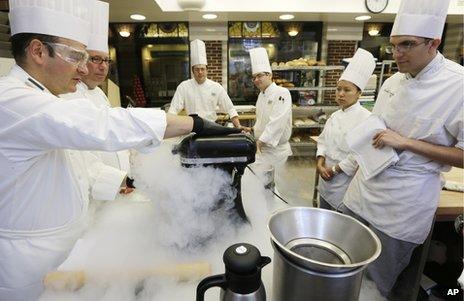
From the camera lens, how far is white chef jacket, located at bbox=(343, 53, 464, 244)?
1.34 meters

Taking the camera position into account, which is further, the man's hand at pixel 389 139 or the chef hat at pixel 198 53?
the chef hat at pixel 198 53

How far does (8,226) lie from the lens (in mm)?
992

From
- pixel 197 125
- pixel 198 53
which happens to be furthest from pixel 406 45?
pixel 198 53

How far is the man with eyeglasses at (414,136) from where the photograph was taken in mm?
1348

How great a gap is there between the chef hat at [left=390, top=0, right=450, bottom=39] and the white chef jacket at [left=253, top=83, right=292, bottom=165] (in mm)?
1838

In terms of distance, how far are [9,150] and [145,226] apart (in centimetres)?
52

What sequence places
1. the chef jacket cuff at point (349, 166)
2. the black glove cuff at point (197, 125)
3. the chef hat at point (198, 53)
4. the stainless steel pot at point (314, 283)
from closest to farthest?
the stainless steel pot at point (314, 283)
the black glove cuff at point (197, 125)
the chef jacket cuff at point (349, 166)
the chef hat at point (198, 53)

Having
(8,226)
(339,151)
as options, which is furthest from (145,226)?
(339,151)

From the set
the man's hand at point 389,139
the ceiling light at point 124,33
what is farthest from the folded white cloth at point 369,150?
the ceiling light at point 124,33

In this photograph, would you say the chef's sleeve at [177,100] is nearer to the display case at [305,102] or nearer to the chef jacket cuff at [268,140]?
the chef jacket cuff at [268,140]

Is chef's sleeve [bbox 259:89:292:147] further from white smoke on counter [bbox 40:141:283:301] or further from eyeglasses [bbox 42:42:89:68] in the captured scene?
eyeglasses [bbox 42:42:89:68]

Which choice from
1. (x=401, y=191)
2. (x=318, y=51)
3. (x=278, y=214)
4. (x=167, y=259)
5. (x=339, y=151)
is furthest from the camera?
(x=318, y=51)

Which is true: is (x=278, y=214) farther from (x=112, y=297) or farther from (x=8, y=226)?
(x=8, y=226)

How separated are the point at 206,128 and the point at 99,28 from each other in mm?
1366
